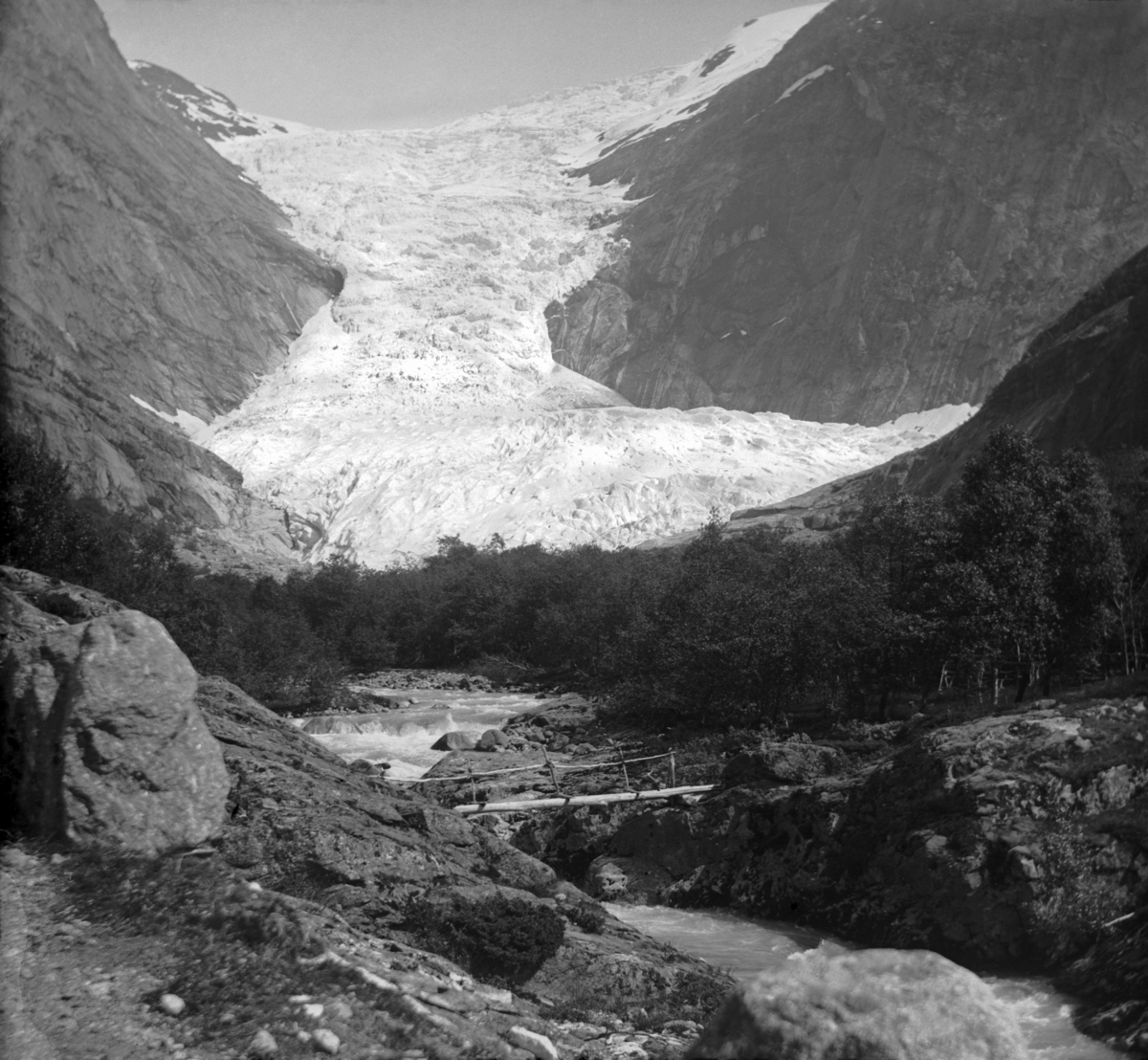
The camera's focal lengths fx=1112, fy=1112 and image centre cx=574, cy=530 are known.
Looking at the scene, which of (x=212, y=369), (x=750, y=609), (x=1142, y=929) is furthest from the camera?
(x=212, y=369)

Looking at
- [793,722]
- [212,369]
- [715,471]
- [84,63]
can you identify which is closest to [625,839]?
[793,722]

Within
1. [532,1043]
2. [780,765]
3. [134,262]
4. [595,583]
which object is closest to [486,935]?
[532,1043]

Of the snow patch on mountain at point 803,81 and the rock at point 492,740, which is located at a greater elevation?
the snow patch on mountain at point 803,81

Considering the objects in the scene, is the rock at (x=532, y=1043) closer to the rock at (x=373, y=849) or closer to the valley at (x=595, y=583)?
the valley at (x=595, y=583)

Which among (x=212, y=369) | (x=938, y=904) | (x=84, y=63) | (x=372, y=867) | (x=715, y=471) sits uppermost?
(x=84, y=63)

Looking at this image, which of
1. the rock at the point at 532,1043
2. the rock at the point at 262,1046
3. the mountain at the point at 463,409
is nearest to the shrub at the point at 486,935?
the rock at the point at 532,1043

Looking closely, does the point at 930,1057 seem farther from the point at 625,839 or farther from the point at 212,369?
the point at 212,369
